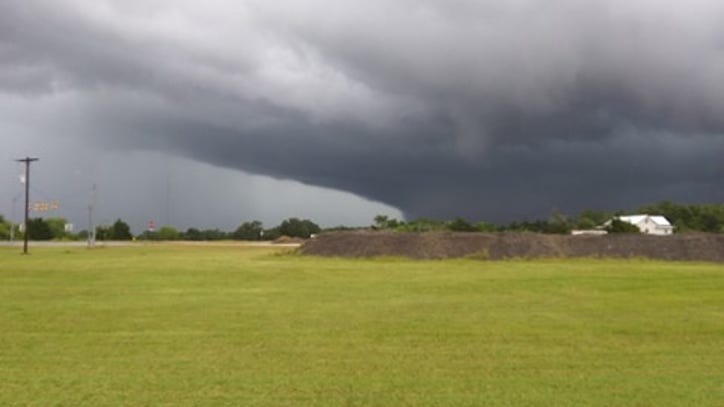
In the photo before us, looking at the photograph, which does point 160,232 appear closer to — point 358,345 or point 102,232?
point 102,232

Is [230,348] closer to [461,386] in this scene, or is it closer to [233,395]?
[233,395]

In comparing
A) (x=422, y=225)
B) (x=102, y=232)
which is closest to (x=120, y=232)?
(x=102, y=232)

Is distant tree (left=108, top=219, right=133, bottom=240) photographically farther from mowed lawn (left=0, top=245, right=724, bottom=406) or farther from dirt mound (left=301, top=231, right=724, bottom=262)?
mowed lawn (left=0, top=245, right=724, bottom=406)

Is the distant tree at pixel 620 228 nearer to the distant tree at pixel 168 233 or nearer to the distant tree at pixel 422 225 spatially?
the distant tree at pixel 422 225

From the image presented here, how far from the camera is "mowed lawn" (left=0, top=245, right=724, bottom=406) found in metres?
10.3

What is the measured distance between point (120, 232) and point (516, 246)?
9476 centimetres

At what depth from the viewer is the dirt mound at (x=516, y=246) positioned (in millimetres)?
57688

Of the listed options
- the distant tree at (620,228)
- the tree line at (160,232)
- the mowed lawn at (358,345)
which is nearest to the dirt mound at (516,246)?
the distant tree at (620,228)

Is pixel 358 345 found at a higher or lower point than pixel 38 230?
lower

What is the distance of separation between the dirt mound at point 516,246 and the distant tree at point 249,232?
88182mm

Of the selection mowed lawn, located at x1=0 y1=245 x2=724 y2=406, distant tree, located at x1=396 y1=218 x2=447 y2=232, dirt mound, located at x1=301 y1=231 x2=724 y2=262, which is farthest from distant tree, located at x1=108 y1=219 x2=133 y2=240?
mowed lawn, located at x1=0 y1=245 x2=724 y2=406

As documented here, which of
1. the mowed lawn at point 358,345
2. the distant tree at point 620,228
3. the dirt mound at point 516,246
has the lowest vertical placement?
the mowed lawn at point 358,345

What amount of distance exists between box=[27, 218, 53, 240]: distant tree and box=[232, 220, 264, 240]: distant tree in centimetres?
3555

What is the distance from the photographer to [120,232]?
441ft
